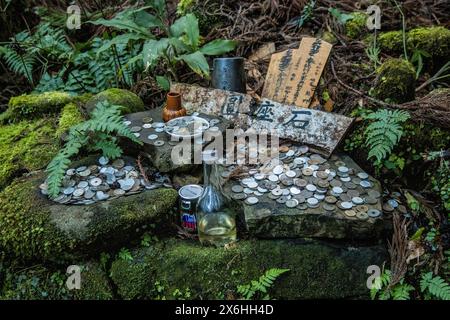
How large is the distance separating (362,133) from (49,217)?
7.05ft

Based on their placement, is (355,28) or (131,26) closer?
(131,26)

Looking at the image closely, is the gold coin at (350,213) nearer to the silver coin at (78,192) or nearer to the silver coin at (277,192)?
the silver coin at (277,192)

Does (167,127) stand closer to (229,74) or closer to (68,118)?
(229,74)

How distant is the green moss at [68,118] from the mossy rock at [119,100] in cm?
10

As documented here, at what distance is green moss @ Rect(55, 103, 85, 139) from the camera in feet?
11.4

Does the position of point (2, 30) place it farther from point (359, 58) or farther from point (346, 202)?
point (346, 202)

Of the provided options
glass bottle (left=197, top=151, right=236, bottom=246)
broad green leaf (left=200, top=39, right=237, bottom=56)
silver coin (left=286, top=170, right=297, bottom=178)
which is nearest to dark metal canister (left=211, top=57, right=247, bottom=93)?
broad green leaf (left=200, top=39, right=237, bottom=56)

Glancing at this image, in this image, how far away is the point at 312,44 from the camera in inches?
152

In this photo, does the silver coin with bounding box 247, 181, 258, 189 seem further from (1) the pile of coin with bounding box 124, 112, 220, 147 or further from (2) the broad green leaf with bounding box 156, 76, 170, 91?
(2) the broad green leaf with bounding box 156, 76, 170, 91

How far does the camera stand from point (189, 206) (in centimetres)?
277

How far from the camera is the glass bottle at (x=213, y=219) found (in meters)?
2.73

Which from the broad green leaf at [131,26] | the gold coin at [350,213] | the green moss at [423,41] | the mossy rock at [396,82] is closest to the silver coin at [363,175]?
the gold coin at [350,213]

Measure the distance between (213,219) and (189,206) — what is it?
174 millimetres

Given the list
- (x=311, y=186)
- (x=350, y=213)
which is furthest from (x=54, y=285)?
(x=350, y=213)
